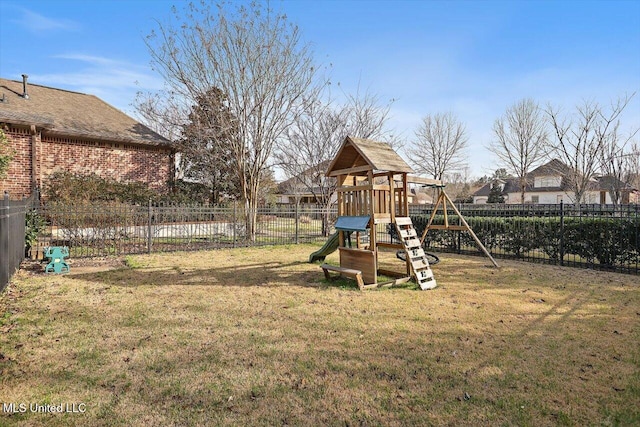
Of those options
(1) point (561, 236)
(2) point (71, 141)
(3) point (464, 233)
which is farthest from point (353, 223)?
(2) point (71, 141)

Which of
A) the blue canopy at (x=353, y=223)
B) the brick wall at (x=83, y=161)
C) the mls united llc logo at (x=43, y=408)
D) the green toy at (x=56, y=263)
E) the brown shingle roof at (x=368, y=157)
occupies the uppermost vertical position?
the brick wall at (x=83, y=161)

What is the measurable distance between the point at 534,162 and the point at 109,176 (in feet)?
98.2

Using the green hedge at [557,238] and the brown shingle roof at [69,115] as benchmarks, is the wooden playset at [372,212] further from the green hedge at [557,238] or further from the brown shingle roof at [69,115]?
the brown shingle roof at [69,115]

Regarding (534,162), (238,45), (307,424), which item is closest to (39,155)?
(238,45)

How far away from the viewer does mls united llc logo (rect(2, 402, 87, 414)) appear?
2711 millimetres

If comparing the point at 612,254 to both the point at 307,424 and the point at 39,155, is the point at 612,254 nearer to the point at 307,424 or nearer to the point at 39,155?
the point at 307,424

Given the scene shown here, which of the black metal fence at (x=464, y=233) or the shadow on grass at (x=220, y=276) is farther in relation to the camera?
the black metal fence at (x=464, y=233)

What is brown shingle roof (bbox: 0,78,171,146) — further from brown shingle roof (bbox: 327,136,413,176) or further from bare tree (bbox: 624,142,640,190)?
bare tree (bbox: 624,142,640,190)

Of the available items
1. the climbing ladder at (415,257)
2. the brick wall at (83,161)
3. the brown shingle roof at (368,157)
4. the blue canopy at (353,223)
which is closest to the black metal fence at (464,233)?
the brick wall at (83,161)

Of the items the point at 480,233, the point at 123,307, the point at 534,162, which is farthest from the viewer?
A: the point at 534,162

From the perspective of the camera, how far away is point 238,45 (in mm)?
14086

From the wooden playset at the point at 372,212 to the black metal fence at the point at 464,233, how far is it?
4.44 metres

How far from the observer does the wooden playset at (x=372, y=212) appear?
6926mm

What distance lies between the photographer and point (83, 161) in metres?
17.0
